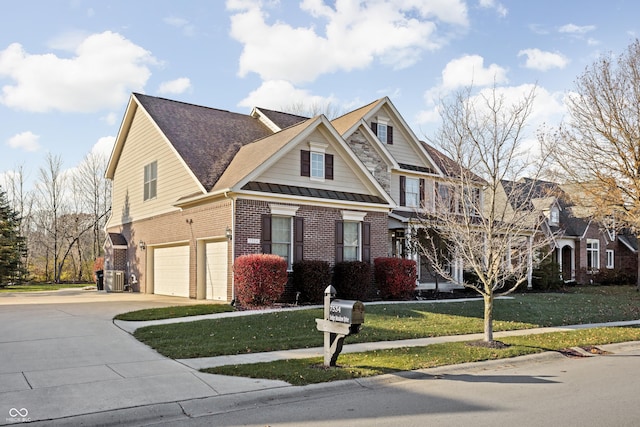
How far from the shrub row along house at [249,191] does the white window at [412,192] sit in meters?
0.07

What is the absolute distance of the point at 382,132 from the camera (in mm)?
27578

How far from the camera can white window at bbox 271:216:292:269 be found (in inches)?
747

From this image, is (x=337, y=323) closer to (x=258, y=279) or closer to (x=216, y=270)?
(x=258, y=279)

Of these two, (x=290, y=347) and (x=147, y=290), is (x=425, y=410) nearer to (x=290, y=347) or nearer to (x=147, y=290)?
(x=290, y=347)

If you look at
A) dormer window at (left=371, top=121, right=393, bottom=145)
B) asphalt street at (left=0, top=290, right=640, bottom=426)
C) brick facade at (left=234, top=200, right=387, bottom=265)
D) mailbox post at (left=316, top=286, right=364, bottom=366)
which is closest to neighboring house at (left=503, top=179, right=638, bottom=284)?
dormer window at (left=371, top=121, right=393, bottom=145)

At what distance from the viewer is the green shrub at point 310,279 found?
18.4 metres

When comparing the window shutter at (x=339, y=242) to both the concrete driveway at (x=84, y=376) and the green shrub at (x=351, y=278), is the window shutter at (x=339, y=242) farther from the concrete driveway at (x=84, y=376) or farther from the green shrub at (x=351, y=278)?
the concrete driveway at (x=84, y=376)

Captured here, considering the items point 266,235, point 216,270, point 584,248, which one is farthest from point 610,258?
point 216,270

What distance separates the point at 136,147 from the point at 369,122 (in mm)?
11205

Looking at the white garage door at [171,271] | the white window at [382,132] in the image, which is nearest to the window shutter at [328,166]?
the white garage door at [171,271]

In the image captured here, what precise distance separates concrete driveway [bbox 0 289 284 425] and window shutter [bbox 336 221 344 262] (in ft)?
29.7

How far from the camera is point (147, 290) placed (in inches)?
972

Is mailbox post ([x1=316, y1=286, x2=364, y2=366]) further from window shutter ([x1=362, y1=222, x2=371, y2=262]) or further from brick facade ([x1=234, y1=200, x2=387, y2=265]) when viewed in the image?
window shutter ([x1=362, y1=222, x2=371, y2=262])

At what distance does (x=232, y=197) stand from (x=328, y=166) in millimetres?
4343
